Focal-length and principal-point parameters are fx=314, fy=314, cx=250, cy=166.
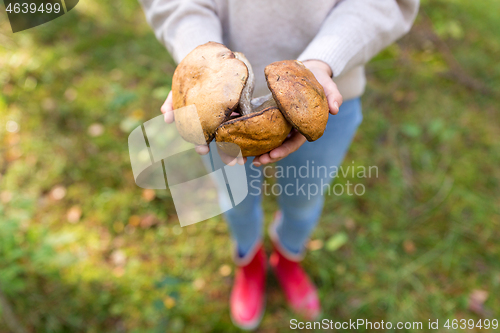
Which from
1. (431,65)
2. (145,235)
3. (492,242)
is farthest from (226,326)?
(431,65)

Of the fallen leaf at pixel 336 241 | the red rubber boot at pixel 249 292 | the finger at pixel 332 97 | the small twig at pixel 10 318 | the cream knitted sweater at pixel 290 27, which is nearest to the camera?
the finger at pixel 332 97

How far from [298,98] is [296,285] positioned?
165 centimetres

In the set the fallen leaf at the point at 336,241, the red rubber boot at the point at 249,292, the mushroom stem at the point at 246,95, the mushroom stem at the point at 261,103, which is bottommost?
the fallen leaf at the point at 336,241

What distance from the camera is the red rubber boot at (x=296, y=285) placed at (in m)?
2.19

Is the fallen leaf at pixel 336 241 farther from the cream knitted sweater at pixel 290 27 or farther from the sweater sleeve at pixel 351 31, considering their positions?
the sweater sleeve at pixel 351 31

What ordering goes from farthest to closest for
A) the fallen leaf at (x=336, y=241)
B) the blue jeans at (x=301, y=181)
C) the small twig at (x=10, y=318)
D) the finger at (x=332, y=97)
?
the fallen leaf at (x=336, y=241)
the small twig at (x=10, y=318)
the blue jeans at (x=301, y=181)
the finger at (x=332, y=97)

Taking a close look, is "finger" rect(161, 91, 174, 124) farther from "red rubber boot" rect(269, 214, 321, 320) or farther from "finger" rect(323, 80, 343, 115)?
"red rubber boot" rect(269, 214, 321, 320)

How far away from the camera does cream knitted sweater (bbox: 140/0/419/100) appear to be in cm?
123

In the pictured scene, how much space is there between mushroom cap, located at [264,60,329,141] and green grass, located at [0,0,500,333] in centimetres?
143

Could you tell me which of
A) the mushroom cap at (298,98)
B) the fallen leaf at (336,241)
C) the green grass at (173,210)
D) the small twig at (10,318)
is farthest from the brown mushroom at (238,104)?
the fallen leaf at (336,241)

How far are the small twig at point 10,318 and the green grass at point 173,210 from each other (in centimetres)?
8

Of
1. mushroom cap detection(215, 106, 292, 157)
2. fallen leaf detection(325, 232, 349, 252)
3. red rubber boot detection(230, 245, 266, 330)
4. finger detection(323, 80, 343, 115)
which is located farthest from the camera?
fallen leaf detection(325, 232, 349, 252)

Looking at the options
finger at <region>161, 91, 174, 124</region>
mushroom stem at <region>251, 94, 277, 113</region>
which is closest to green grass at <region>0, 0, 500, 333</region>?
finger at <region>161, 91, 174, 124</region>

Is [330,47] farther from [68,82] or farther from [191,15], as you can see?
[68,82]
